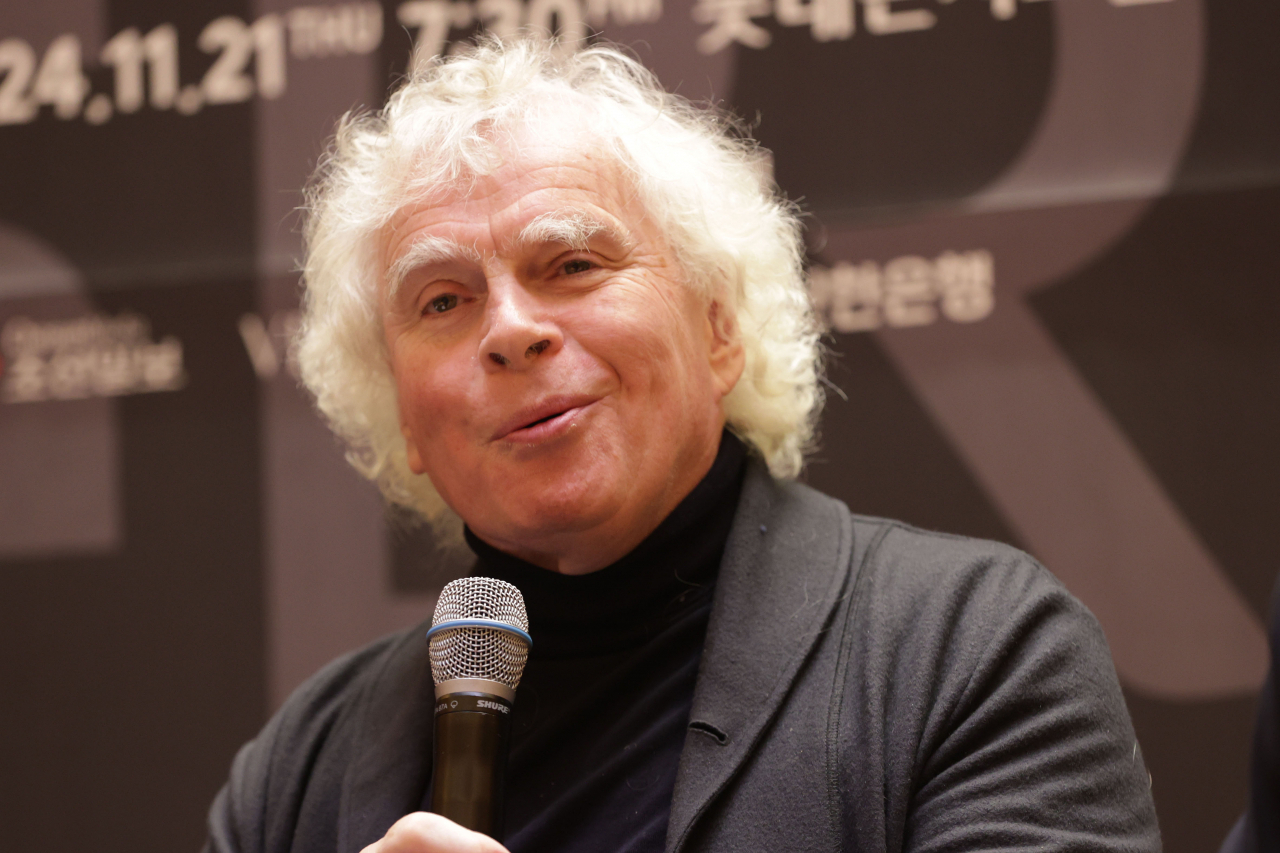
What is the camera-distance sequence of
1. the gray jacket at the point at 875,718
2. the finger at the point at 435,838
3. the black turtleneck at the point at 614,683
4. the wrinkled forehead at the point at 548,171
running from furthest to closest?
the wrinkled forehead at the point at 548,171
the black turtleneck at the point at 614,683
the gray jacket at the point at 875,718
the finger at the point at 435,838

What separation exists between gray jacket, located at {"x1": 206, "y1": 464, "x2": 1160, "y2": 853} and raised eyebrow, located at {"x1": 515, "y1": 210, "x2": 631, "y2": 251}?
41cm

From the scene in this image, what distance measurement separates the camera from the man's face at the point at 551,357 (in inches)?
54.9

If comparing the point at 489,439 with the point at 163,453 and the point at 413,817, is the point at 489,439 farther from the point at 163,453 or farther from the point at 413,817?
the point at 163,453

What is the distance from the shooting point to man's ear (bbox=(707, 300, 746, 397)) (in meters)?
1.62

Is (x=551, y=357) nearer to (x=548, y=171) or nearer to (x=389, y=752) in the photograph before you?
(x=548, y=171)

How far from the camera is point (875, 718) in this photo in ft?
4.19

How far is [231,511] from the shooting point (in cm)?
234

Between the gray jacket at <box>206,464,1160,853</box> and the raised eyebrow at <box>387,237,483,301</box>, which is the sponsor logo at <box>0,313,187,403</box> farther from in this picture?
the gray jacket at <box>206,464,1160,853</box>

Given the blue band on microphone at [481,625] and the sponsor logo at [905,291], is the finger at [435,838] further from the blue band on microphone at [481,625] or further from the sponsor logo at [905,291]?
the sponsor logo at [905,291]

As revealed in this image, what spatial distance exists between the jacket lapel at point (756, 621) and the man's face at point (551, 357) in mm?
125

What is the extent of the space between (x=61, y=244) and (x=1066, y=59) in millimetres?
2054

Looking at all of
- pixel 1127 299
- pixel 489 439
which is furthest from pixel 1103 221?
pixel 489 439

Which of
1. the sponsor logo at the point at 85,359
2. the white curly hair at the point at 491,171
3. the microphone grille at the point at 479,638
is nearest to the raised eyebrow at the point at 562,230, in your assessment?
the white curly hair at the point at 491,171

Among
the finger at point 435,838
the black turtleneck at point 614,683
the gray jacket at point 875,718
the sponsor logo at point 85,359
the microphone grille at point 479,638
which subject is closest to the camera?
the finger at point 435,838
